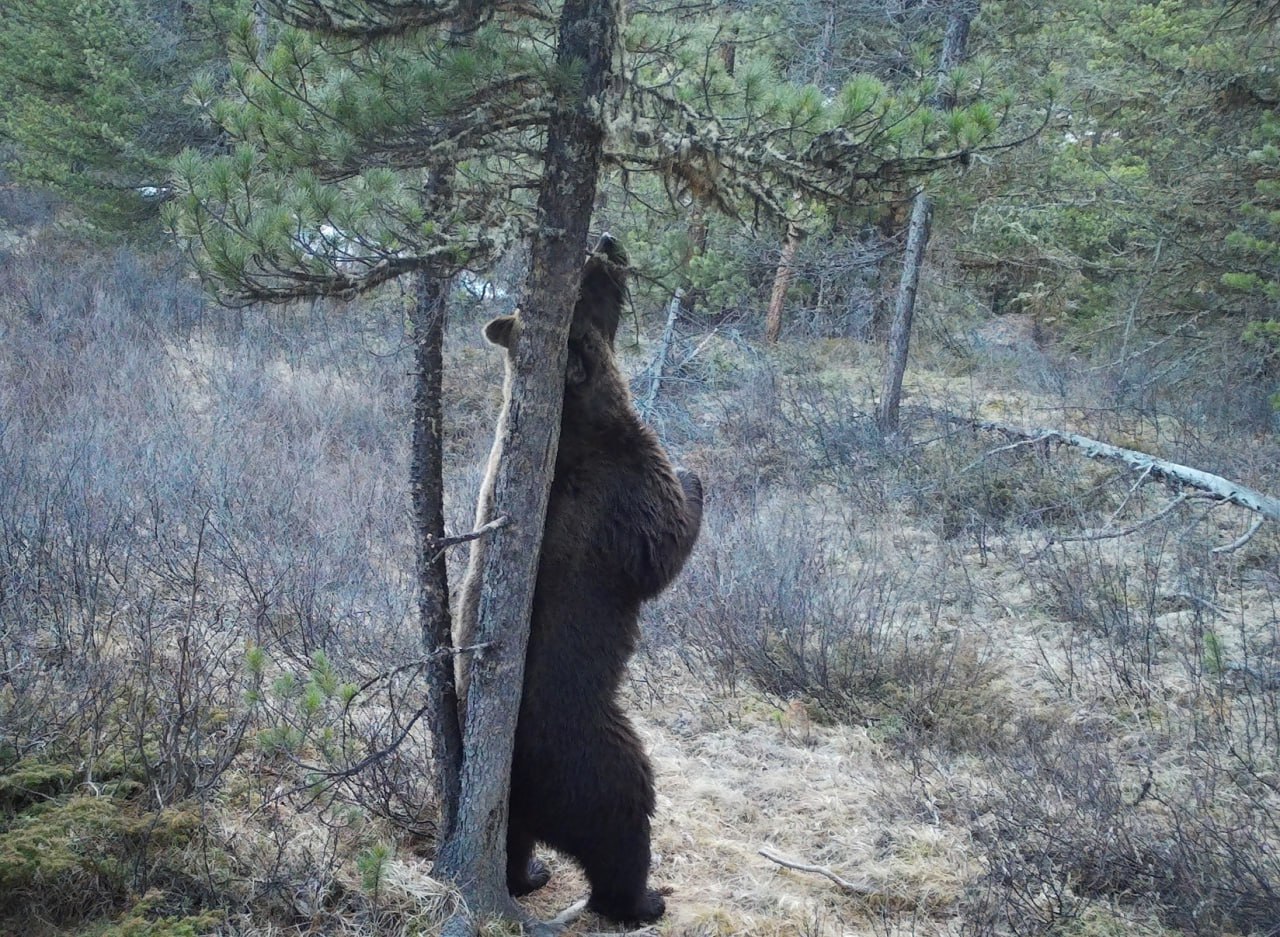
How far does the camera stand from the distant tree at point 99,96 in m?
15.8

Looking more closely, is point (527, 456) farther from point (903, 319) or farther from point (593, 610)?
point (903, 319)

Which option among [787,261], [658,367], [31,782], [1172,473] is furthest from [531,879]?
[787,261]

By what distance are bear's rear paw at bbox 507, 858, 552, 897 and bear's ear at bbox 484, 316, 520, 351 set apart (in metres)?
2.62

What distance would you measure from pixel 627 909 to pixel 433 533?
196 centimetres

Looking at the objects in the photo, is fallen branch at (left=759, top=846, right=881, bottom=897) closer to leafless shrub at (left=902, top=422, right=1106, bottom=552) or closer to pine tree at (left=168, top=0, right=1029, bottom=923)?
pine tree at (left=168, top=0, right=1029, bottom=923)

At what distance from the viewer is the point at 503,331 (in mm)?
4484

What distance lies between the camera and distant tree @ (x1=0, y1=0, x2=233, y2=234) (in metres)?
15.8

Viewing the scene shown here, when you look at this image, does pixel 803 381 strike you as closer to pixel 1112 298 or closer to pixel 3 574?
pixel 1112 298

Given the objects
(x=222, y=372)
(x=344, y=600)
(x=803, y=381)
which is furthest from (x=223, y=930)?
(x=803, y=381)

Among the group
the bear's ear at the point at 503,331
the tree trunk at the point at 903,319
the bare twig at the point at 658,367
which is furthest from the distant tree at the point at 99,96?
the bear's ear at the point at 503,331

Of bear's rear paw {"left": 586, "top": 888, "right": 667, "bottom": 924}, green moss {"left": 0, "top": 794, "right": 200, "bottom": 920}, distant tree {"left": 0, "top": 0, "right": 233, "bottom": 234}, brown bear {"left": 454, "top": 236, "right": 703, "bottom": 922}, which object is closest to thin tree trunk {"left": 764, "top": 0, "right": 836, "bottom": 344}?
brown bear {"left": 454, "top": 236, "right": 703, "bottom": 922}

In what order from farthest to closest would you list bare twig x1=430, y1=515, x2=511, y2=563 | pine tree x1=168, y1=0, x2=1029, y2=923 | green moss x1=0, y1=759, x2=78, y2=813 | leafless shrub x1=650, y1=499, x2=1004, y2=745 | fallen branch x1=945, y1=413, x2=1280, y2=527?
fallen branch x1=945, y1=413, x2=1280, y2=527 < leafless shrub x1=650, y1=499, x2=1004, y2=745 < green moss x1=0, y1=759, x2=78, y2=813 < bare twig x1=430, y1=515, x2=511, y2=563 < pine tree x1=168, y1=0, x2=1029, y2=923

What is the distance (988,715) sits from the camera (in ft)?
21.9

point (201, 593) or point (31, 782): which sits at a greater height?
point (201, 593)
